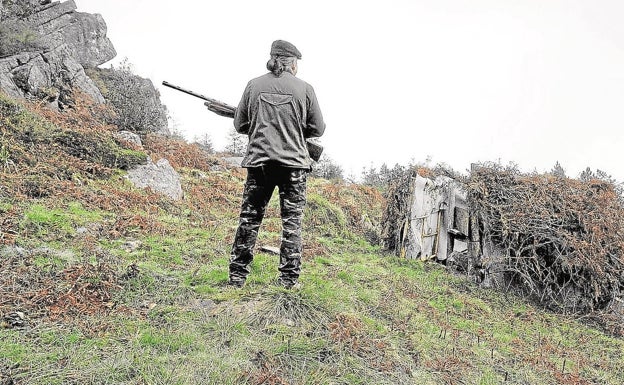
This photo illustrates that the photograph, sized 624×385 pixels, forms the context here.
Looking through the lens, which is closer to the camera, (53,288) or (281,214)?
(53,288)

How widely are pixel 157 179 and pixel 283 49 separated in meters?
5.63

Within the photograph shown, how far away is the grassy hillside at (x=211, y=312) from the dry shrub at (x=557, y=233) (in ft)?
1.76

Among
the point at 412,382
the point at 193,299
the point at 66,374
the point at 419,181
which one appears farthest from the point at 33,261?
the point at 419,181

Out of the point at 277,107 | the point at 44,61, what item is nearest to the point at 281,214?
the point at 277,107

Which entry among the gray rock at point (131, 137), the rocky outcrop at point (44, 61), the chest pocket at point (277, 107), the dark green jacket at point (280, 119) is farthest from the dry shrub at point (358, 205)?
the rocky outcrop at point (44, 61)

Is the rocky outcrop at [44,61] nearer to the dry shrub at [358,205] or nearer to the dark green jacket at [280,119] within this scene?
the dry shrub at [358,205]

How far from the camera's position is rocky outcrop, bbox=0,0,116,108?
1330 cm

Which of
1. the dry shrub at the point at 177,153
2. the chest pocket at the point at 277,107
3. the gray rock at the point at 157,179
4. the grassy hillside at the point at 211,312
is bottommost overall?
the grassy hillside at the point at 211,312

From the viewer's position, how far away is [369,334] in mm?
3758

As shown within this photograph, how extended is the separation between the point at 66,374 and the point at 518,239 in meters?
6.11

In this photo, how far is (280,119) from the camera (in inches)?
168

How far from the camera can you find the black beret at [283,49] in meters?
4.45

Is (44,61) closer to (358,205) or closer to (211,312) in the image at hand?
(358,205)

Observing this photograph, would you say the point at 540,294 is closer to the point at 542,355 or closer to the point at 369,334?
the point at 542,355
